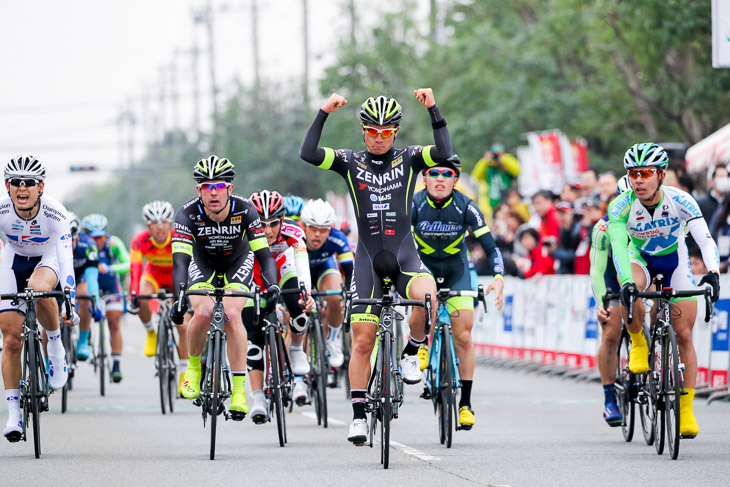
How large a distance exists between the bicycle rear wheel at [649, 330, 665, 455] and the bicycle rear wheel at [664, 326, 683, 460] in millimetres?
52

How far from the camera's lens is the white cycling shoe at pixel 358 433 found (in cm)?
981

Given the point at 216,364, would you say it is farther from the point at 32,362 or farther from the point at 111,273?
the point at 111,273

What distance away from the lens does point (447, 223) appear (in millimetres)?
12047

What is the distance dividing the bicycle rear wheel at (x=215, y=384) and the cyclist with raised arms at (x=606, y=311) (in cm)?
297

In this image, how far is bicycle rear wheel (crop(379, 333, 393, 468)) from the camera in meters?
9.69

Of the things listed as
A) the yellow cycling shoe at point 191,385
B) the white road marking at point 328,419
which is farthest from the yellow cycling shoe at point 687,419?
the white road marking at point 328,419

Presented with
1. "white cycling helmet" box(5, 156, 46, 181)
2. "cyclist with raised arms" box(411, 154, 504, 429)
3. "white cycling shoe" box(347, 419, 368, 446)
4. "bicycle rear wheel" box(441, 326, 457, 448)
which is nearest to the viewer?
"white cycling shoe" box(347, 419, 368, 446)

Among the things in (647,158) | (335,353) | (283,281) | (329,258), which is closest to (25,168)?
(283,281)

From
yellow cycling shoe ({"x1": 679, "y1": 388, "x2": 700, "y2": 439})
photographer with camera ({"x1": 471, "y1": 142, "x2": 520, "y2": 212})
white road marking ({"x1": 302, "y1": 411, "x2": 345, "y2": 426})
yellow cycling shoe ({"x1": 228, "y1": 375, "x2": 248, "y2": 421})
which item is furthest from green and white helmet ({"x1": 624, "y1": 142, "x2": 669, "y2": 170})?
photographer with camera ({"x1": 471, "y1": 142, "x2": 520, "y2": 212})

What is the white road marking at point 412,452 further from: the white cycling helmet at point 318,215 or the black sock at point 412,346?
the white cycling helmet at point 318,215

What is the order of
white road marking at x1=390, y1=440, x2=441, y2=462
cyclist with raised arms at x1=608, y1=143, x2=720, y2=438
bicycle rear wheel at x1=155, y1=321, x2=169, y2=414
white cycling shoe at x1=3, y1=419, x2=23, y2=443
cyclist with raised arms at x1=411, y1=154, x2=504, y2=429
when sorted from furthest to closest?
bicycle rear wheel at x1=155, y1=321, x2=169, y2=414 → cyclist with raised arms at x1=411, y1=154, x2=504, y2=429 → white cycling shoe at x1=3, y1=419, x2=23, y2=443 → cyclist with raised arms at x1=608, y1=143, x2=720, y2=438 → white road marking at x1=390, y1=440, x2=441, y2=462

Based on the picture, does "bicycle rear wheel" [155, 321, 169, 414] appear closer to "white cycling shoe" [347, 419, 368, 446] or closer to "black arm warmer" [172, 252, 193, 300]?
"black arm warmer" [172, 252, 193, 300]

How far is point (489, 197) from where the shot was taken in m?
28.1

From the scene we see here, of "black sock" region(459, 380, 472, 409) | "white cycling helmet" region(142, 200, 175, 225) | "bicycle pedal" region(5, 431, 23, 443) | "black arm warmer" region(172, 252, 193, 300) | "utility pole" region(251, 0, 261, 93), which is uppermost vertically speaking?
"utility pole" region(251, 0, 261, 93)
